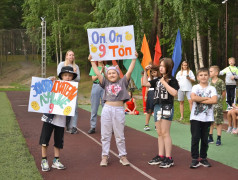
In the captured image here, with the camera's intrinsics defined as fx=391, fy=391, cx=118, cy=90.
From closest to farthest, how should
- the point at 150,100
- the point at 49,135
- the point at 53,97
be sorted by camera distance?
the point at 49,135, the point at 53,97, the point at 150,100

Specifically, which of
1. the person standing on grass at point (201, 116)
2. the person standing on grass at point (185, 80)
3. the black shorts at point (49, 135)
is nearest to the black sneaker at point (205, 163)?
the person standing on grass at point (201, 116)

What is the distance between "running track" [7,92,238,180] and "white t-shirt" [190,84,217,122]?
818 mm

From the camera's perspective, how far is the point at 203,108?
21.4 ft

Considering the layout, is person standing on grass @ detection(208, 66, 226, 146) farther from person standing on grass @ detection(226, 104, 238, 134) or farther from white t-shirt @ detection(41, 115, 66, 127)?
white t-shirt @ detection(41, 115, 66, 127)

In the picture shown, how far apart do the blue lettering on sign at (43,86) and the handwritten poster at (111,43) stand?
99 centimetres

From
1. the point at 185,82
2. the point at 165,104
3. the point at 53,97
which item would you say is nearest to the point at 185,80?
the point at 185,82

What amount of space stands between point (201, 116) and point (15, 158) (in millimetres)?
3388

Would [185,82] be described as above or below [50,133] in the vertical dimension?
above

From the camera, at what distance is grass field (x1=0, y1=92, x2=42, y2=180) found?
19.6 feet

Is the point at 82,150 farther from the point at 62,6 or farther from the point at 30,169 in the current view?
the point at 62,6

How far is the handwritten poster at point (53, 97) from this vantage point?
6.34 meters

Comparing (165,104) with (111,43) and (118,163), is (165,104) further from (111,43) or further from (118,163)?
(111,43)

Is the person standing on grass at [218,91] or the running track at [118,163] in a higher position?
the person standing on grass at [218,91]

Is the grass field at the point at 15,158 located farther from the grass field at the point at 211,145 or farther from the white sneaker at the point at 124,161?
the grass field at the point at 211,145
